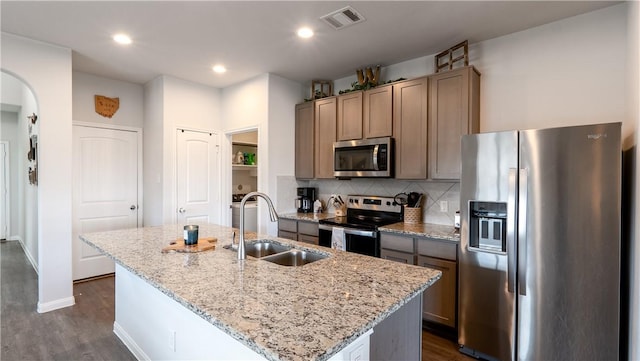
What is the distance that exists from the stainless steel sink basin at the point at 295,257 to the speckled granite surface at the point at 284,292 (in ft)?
0.22

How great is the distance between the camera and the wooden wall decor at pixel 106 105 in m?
4.09

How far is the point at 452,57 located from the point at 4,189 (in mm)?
8388

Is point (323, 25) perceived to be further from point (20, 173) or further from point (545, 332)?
point (20, 173)

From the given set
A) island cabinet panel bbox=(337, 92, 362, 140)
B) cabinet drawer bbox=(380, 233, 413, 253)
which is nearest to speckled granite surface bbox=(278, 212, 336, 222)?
cabinet drawer bbox=(380, 233, 413, 253)

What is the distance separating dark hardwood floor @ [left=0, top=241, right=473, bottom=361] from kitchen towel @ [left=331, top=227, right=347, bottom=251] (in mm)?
1077

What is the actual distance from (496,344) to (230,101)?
161 inches

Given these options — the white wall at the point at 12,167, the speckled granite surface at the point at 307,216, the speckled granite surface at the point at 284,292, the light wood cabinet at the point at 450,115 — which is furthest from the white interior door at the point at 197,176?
the white wall at the point at 12,167

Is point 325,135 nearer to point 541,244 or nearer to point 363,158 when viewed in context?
point 363,158

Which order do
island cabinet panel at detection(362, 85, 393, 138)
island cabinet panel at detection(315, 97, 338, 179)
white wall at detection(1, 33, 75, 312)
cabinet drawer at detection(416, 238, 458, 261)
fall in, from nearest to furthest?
cabinet drawer at detection(416, 238, 458, 261) → white wall at detection(1, 33, 75, 312) → island cabinet panel at detection(362, 85, 393, 138) → island cabinet panel at detection(315, 97, 338, 179)

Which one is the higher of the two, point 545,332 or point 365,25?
point 365,25

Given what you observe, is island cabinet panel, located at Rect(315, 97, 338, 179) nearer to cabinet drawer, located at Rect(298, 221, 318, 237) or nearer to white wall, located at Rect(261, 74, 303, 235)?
white wall, located at Rect(261, 74, 303, 235)

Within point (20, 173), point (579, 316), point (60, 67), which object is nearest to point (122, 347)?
point (60, 67)

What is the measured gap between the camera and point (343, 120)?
3670 mm

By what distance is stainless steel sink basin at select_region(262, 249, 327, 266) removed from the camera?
2.02m
